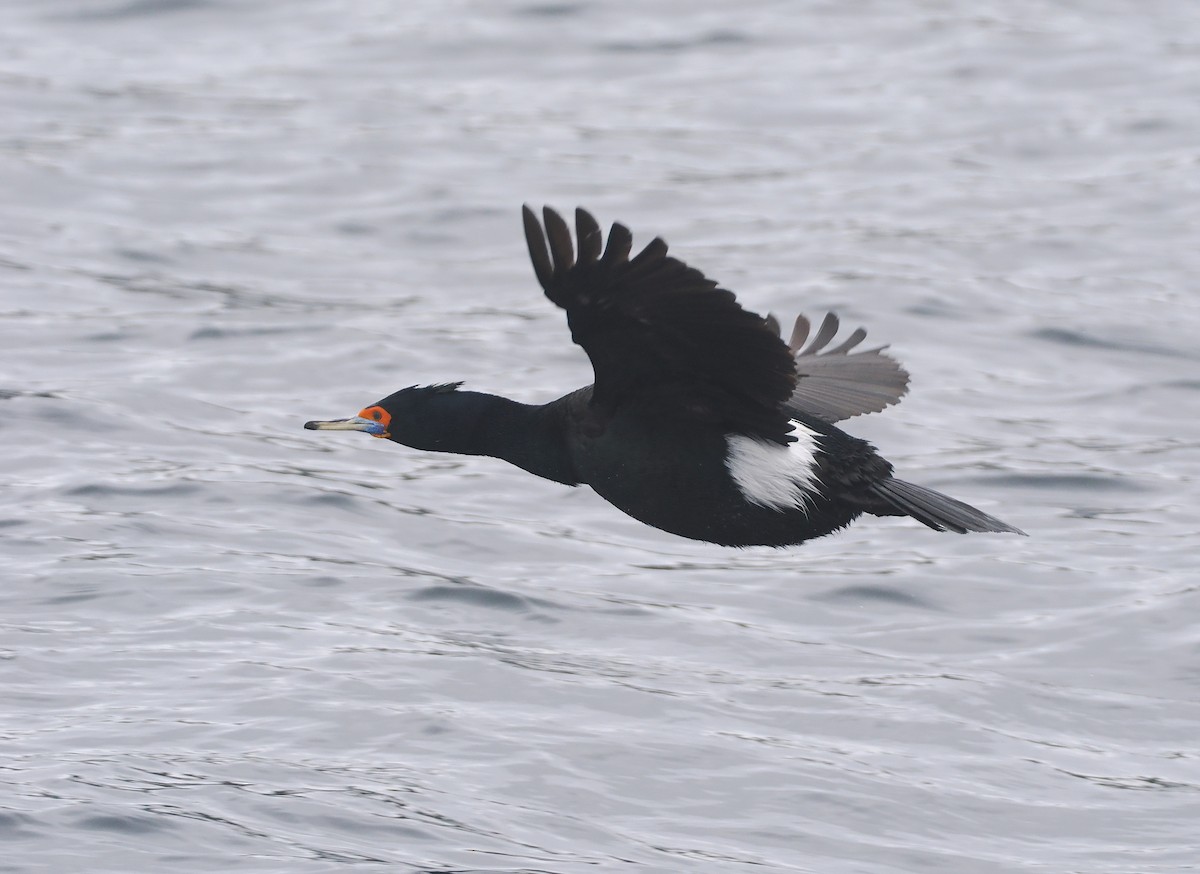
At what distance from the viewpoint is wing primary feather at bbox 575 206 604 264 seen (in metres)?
5.31

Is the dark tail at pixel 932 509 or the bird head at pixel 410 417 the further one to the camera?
the bird head at pixel 410 417

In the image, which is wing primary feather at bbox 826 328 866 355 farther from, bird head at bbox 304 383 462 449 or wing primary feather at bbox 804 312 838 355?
bird head at bbox 304 383 462 449

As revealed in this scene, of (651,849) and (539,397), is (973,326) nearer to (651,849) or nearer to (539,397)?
(539,397)

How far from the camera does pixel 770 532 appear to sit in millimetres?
6164

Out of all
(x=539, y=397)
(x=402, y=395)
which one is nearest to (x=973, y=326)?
(x=539, y=397)

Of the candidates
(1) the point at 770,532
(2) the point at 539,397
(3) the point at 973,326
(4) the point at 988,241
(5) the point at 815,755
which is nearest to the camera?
(1) the point at 770,532

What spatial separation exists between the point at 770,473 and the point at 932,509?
20.5 inches

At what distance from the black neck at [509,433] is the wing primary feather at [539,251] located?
0.95 m

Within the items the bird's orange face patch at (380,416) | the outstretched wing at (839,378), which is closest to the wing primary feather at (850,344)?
the outstretched wing at (839,378)

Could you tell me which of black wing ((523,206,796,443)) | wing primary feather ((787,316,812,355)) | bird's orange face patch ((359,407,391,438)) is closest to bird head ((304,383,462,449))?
bird's orange face patch ((359,407,391,438))

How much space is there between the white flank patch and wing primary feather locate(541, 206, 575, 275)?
98cm

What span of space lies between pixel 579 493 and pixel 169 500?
6.47 ft

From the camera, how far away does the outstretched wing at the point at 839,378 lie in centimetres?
706

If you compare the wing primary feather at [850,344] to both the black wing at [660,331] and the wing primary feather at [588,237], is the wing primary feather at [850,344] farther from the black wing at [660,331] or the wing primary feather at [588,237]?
the wing primary feather at [588,237]
